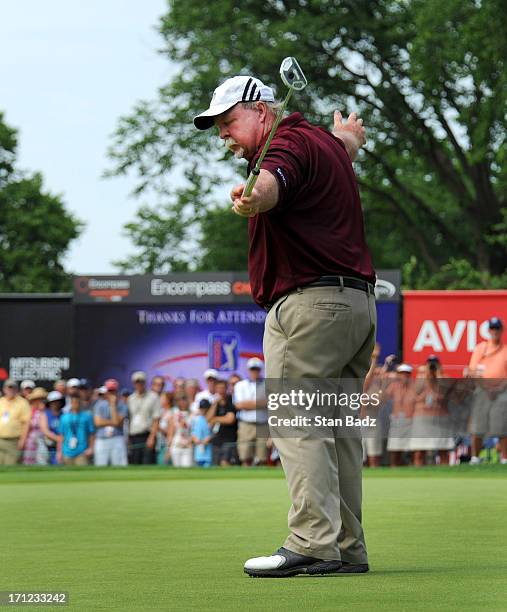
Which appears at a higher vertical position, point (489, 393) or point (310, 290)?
point (310, 290)

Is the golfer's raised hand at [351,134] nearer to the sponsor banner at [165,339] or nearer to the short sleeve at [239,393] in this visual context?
the short sleeve at [239,393]

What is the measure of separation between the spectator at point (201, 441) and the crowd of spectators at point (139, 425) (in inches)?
0.5

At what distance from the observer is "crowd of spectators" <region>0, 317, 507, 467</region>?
16.7m

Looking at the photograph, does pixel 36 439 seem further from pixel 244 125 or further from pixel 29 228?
pixel 29 228

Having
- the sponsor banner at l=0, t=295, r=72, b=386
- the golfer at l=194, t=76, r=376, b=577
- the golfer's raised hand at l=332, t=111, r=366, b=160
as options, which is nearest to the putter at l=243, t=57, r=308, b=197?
the golfer at l=194, t=76, r=376, b=577

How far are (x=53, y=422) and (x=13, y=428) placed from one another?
701 mm

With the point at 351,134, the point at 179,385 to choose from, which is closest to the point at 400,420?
the point at 179,385

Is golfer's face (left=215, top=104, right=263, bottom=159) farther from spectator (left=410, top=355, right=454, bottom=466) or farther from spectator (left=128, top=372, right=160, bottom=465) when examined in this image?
spectator (left=128, top=372, right=160, bottom=465)

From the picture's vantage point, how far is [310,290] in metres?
5.49

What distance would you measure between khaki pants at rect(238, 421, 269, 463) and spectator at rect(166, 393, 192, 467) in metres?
0.95

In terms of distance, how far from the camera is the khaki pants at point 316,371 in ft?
17.7

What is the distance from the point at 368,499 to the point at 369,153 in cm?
2809

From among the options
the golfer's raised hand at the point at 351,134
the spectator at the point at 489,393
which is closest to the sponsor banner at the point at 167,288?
the spectator at the point at 489,393

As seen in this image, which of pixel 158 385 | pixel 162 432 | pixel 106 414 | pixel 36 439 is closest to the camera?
pixel 106 414
